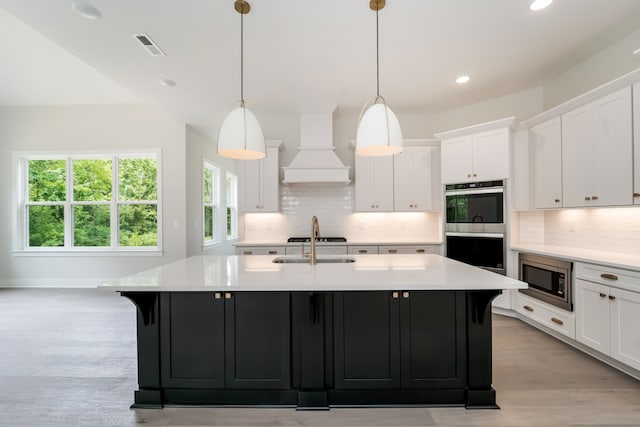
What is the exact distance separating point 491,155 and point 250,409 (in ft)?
12.0

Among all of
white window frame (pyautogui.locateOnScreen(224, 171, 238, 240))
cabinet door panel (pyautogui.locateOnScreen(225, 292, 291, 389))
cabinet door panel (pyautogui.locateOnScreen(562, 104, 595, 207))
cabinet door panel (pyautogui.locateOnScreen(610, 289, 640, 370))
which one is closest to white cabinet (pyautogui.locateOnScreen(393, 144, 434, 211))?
cabinet door panel (pyautogui.locateOnScreen(562, 104, 595, 207))

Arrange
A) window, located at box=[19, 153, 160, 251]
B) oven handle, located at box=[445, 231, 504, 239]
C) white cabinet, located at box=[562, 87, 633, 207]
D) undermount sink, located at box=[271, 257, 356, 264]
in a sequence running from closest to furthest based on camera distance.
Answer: white cabinet, located at box=[562, 87, 633, 207] < undermount sink, located at box=[271, 257, 356, 264] < oven handle, located at box=[445, 231, 504, 239] < window, located at box=[19, 153, 160, 251]

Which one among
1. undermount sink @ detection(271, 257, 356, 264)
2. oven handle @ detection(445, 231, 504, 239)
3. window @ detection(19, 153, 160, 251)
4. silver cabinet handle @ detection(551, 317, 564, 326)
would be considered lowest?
silver cabinet handle @ detection(551, 317, 564, 326)

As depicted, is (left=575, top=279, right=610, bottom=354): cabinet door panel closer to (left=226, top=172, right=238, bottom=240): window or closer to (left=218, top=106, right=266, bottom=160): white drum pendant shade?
(left=218, top=106, right=266, bottom=160): white drum pendant shade

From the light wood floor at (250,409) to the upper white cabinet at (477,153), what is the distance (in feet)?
6.01

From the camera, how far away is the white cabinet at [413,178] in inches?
173

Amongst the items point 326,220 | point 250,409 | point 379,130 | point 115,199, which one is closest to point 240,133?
point 379,130

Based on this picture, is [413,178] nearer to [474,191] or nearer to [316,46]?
[474,191]

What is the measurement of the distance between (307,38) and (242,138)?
4.36 feet

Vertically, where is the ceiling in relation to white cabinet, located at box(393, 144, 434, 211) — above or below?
above

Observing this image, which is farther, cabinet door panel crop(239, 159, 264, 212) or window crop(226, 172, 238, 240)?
window crop(226, 172, 238, 240)

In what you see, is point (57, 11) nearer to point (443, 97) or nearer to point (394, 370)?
point (394, 370)

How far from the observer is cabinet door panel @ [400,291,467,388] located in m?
1.91

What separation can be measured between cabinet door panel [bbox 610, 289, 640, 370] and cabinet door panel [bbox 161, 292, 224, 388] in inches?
115
